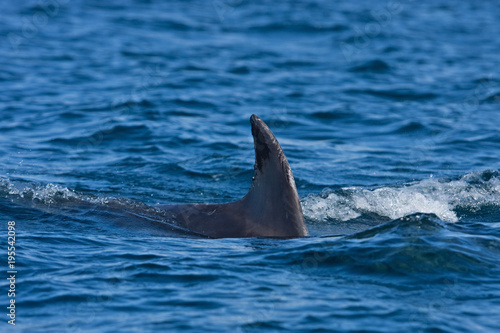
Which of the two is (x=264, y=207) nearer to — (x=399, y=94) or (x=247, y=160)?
(x=247, y=160)

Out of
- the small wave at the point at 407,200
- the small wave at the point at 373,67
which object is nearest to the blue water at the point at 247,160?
the small wave at the point at 407,200

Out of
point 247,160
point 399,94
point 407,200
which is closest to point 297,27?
point 399,94

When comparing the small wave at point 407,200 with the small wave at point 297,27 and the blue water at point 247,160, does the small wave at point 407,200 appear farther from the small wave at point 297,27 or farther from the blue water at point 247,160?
the small wave at point 297,27

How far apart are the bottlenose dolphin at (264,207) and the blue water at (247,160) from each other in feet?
0.75

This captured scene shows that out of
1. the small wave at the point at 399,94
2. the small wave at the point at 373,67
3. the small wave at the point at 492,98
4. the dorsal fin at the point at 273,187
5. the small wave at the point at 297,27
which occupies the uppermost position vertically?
the small wave at the point at 297,27

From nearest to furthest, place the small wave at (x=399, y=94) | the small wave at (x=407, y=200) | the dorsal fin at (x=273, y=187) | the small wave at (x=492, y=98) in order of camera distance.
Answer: the dorsal fin at (x=273, y=187) → the small wave at (x=407, y=200) → the small wave at (x=492, y=98) → the small wave at (x=399, y=94)

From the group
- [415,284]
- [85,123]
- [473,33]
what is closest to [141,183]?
[85,123]

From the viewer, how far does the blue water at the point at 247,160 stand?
6605 millimetres

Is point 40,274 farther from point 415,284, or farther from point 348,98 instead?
point 348,98

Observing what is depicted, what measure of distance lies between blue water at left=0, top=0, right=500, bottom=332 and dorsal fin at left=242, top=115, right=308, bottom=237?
0.92ft

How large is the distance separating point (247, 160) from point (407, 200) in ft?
12.7

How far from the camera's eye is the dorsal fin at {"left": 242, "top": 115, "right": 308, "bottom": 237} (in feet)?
25.2

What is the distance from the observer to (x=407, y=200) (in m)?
10.5

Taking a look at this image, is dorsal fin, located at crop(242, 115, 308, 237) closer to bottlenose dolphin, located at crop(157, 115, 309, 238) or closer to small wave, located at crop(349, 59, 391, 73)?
bottlenose dolphin, located at crop(157, 115, 309, 238)
